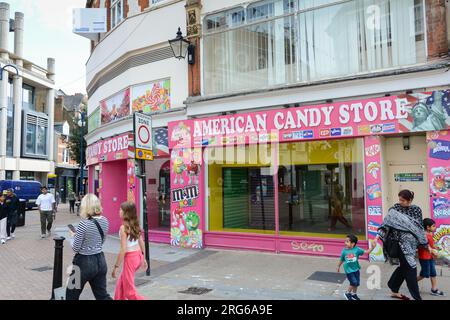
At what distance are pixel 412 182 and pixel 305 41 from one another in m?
4.32

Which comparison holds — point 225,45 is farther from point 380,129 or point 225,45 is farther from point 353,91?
point 380,129

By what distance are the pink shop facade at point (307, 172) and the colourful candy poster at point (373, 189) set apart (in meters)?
0.02

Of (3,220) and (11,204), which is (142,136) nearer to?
(3,220)

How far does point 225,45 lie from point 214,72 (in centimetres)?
83

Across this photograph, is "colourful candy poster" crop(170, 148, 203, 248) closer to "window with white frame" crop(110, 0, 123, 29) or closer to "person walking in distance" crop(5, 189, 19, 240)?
"person walking in distance" crop(5, 189, 19, 240)

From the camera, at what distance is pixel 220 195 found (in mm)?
11180

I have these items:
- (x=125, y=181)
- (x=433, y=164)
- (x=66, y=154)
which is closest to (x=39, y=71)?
(x=66, y=154)

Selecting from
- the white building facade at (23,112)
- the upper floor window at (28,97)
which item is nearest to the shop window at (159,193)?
the white building facade at (23,112)

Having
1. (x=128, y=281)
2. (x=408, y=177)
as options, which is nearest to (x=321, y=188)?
(x=408, y=177)

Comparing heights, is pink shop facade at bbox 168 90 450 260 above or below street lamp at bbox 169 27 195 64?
below

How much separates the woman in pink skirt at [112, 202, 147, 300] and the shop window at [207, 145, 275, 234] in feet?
17.7

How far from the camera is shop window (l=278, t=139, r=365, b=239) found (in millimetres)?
9086

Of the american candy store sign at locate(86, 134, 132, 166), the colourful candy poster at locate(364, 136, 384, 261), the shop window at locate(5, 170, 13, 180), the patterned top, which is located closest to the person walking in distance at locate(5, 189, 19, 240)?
the american candy store sign at locate(86, 134, 132, 166)

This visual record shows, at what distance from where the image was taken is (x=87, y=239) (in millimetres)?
4871
